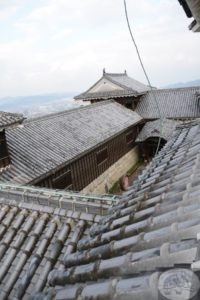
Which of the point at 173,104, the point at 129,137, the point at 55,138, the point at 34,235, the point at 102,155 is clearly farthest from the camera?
the point at 173,104

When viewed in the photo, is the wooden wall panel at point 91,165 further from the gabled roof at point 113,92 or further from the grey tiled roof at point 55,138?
the gabled roof at point 113,92

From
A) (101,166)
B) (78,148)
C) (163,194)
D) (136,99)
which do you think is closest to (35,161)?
(78,148)

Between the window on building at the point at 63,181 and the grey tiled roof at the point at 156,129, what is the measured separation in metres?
12.6

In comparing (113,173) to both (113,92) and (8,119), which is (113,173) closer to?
(8,119)

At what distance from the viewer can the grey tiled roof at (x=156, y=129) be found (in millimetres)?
27116

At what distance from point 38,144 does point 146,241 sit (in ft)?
46.6

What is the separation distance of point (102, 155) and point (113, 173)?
2.72 meters

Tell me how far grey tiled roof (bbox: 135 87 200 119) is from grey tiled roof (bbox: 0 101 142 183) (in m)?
5.36

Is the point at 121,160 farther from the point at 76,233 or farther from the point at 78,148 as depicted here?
the point at 76,233

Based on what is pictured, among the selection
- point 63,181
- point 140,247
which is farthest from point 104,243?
point 63,181

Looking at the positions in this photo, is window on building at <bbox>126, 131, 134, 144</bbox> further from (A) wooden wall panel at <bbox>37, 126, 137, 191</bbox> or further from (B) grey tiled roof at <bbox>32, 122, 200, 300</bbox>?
(B) grey tiled roof at <bbox>32, 122, 200, 300</bbox>

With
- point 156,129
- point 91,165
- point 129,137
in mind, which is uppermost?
point 156,129

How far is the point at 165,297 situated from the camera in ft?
6.72

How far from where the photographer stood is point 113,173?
23688mm
